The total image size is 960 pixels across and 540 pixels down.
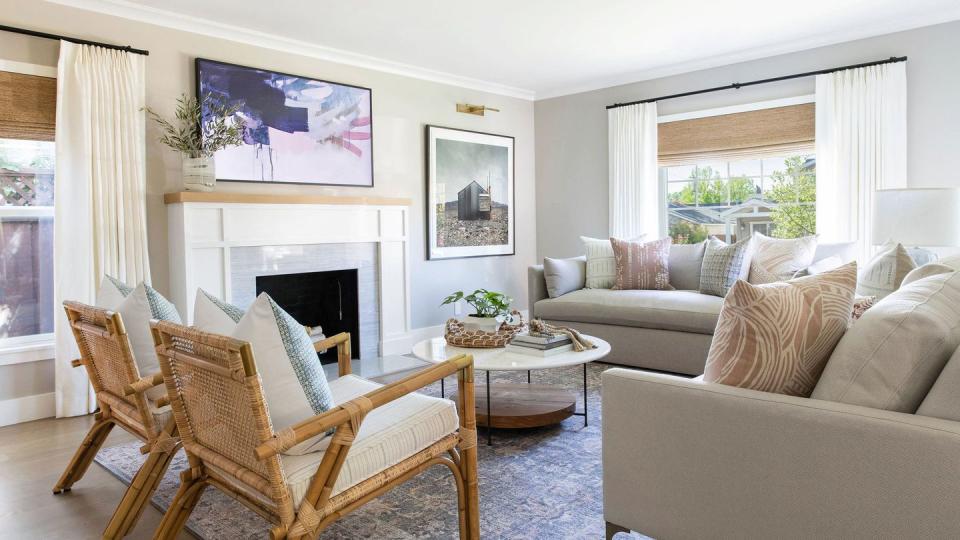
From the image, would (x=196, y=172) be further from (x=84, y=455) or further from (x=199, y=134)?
(x=84, y=455)

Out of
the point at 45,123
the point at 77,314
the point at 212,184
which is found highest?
the point at 45,123

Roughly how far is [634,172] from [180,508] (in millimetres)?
5060

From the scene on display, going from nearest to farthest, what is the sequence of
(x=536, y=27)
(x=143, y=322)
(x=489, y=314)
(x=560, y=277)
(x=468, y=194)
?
1. (x=143, y=322)
2. (x=489, y=314)
3. (x=536, y=27)
4. (x=560, y=277)
5. (x=468, y=194)

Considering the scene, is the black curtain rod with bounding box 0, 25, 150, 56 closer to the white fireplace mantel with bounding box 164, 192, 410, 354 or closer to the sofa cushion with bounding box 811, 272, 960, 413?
the white fireplace mantel with bounding box 164, 192, 410, 354

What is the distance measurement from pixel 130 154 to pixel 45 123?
45cm

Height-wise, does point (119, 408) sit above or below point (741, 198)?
below

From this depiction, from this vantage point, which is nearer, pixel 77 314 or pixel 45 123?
pixel 77 314

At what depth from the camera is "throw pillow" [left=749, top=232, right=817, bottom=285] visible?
4.37 metres

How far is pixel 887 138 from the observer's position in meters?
4.66

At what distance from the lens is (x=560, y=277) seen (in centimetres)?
516

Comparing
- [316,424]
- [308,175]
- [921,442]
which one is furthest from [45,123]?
[921,442]

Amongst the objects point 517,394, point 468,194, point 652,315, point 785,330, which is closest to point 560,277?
point 652,315

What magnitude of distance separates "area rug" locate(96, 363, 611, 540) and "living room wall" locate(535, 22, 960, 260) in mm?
3446

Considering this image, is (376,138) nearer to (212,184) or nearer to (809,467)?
(212,184)
